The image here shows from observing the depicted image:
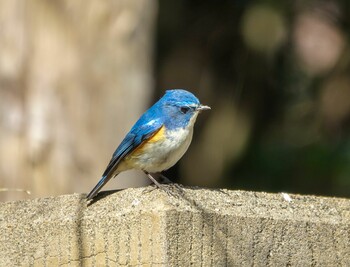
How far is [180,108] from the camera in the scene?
4.57m

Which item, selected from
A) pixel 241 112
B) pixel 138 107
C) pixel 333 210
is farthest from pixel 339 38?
pixel 333 210

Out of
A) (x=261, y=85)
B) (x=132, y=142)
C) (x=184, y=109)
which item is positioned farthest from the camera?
(x=261, y=85)

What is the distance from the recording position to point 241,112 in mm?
11039

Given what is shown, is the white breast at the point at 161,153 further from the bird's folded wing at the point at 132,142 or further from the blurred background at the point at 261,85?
the blurred background at the point at 261,85

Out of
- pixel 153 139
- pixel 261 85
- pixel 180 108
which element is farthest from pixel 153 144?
pixel 261 85

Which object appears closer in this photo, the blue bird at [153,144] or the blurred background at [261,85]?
the blue bird at [153,144]

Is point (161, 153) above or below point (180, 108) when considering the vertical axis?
below

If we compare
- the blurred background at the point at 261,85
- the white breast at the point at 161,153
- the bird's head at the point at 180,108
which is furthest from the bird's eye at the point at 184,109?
the blurred background at the point at 261,85

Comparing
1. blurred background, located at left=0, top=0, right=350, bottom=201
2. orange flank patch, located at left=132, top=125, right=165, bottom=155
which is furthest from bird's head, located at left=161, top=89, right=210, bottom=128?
blurred background, located at left=0, top=0, right=350, bottom=201

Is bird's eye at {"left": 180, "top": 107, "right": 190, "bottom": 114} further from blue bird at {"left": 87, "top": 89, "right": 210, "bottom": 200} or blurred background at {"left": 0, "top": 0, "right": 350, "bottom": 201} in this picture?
blurred background at {"left": 0, "top": 0, "right": 350, "bottom": 201}

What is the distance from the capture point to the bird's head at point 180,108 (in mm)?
4492

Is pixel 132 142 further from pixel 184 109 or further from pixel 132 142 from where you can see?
pixel 184 109

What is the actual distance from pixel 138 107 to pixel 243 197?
4.26 metres

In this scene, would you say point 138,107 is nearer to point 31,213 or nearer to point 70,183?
point 70,183
